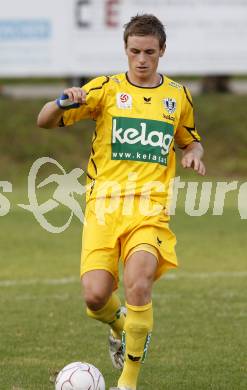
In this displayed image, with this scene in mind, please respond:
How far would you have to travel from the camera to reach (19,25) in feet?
66.4

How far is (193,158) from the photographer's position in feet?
22.5

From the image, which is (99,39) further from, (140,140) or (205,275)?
(140,140)

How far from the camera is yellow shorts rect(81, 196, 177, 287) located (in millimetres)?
6609

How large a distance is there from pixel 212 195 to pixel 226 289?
27.3 ft

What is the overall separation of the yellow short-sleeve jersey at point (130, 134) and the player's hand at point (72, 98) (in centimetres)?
20

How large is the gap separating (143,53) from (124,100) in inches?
13.4

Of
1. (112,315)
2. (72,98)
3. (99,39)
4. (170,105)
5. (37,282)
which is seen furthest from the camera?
(99,39)

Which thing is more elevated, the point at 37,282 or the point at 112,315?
the point at 112,315

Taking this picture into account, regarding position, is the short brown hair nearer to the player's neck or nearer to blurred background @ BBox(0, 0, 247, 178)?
the player's neck

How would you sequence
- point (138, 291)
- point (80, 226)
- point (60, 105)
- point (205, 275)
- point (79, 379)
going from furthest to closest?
point (80, 226)
point (205, 275)
point (60, 105)
point (138, 291)
point (79, 379)

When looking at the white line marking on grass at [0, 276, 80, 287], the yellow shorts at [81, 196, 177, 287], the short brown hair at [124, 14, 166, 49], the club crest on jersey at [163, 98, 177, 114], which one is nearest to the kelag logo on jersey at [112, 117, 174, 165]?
the club crest on jersey at [163, 98, 177, 114]

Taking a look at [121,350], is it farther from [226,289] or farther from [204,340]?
[226,289]

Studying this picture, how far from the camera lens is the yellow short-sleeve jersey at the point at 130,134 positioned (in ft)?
22.2

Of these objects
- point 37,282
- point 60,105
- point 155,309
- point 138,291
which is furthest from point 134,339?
point 37,282
